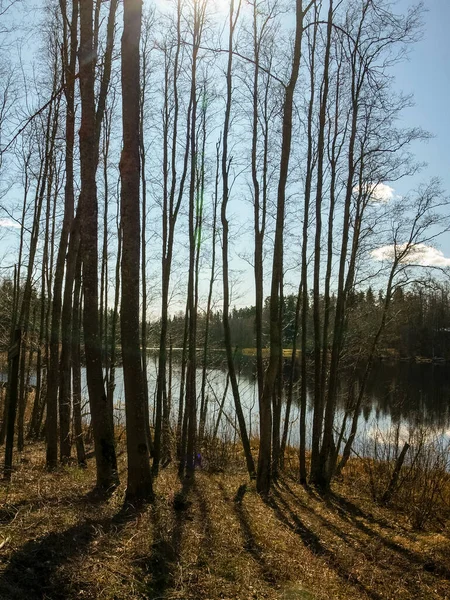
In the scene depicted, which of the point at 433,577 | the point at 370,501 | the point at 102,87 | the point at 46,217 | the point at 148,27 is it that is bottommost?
the point at 370,501

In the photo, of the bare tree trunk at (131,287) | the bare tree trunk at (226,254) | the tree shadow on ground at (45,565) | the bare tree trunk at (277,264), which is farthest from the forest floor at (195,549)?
the bare tree trunk at (226,254)

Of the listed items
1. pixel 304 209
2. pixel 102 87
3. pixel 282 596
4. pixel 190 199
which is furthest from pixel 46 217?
pixel 282 596

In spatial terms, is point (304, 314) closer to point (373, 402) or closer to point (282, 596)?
point (282, 596)

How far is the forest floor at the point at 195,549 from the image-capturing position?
11.1 feet

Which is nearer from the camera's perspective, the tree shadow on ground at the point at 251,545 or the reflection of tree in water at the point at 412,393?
the tree shadow on ground at the point at 251,545

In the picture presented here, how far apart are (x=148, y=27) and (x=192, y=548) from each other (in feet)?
37.2

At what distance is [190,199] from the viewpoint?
1152 cm

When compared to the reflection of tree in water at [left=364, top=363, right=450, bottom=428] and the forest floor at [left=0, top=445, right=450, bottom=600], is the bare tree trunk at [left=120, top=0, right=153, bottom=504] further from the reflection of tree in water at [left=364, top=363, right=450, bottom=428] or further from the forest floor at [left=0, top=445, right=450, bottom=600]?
the reflection of tree in water at [left=364, top=363, right=450, bottom=428]

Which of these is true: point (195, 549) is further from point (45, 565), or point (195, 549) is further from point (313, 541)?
point (313, 541)

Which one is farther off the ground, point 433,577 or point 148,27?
point 148,27

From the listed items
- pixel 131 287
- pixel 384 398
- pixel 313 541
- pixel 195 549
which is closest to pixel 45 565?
pixel 195 549

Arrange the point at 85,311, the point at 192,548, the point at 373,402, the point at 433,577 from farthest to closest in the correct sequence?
1. the point at 373,402
2. the point at 85,311
3. the point at 433,577
4. the point at 192,548

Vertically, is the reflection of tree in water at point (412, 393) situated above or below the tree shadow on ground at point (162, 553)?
below

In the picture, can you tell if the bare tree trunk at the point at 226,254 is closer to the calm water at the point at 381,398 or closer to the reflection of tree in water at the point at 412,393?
the calm water at the point at 381,398
